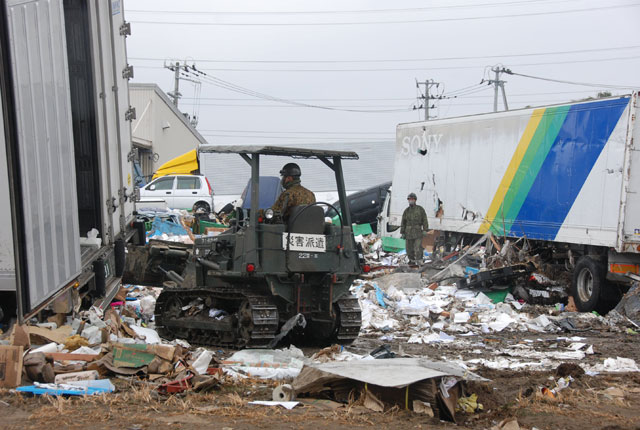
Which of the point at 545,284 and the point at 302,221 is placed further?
the point at 545,284

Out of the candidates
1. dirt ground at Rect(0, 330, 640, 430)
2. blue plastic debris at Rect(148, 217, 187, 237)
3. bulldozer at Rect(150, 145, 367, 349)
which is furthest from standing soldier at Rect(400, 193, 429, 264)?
dirt ground at Rect(0, 330, 640, 430)

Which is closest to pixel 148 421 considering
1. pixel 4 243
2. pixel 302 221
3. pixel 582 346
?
pixel 4 243

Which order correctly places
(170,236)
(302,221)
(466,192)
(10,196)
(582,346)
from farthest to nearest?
(170,236) < (466,192) < (582,346) < (302,221) < (10,196)

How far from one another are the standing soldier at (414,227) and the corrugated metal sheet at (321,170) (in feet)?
31.3

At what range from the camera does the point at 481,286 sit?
45.5 feet

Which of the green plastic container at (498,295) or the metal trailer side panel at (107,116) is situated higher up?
the metal trailer side panel at (107,116)

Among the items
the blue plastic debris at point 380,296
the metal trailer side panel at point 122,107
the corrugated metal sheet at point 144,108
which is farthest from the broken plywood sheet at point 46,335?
the corrugated metal sheet at point 144,108

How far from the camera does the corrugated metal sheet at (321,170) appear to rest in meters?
28.4

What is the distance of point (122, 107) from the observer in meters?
10.0

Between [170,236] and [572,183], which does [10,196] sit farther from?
[170,236]

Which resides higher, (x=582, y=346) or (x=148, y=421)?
(x=148, y=421)

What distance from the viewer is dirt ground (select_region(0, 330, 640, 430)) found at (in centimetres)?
489

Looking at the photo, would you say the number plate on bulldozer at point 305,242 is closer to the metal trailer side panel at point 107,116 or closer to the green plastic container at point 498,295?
the metal trailer side panel at point 107,116

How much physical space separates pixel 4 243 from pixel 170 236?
13.4 m
